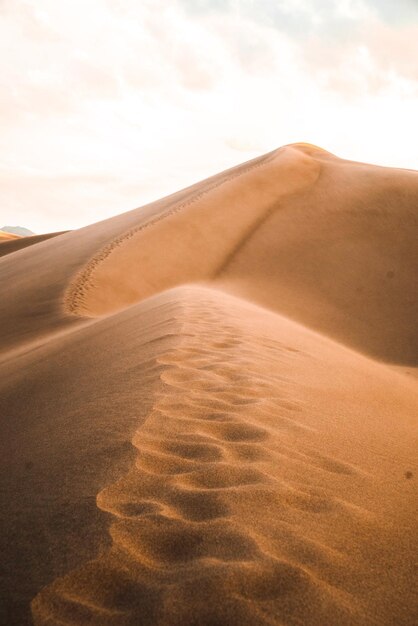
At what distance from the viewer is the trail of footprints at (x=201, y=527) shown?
148 cm

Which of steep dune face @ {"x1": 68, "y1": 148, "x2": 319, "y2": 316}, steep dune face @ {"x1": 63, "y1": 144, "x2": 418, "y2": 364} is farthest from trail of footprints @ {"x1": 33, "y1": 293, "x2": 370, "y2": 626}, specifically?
steep dune face @ {"x1": 68, "y1": 148, "x2": 319, "y2": 316}

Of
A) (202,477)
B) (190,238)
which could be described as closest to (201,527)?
(202,477)

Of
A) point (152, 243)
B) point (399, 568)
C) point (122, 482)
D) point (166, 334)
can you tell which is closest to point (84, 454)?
point (122, 482)

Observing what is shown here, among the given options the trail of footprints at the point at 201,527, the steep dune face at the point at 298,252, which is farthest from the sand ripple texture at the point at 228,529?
the steep dune face at the point at 298,252

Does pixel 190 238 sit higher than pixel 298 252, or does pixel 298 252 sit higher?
pixel 190 238

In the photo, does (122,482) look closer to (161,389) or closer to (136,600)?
(136,600)

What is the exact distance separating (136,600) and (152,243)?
12468mm

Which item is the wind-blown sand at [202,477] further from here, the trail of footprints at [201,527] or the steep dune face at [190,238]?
the steep dune face at [190,238]

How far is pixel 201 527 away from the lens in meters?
1.84

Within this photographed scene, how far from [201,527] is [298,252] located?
1168 centimetres

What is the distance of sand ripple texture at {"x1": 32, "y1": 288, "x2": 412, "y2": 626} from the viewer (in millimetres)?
1479

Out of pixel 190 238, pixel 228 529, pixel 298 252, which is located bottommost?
pixel 228 529

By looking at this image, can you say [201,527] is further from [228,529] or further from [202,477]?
[202,477]

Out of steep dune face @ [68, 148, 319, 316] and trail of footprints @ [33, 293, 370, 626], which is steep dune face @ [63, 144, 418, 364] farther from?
trail of footprints @ [33, 293, 370, 626]
